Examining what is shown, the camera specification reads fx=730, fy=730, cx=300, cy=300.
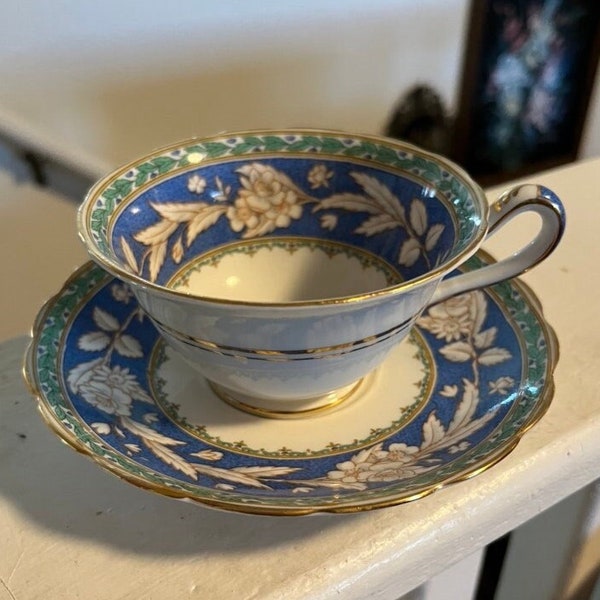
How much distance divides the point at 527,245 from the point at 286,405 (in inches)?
4.8

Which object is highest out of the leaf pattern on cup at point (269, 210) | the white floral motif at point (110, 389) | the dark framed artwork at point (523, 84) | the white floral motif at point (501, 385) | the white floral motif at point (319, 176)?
the white floral motif at point (319, 176)

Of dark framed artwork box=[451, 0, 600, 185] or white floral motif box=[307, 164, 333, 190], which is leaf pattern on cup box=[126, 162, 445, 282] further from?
dark framed artwork box=[451, 0, 600, 185]

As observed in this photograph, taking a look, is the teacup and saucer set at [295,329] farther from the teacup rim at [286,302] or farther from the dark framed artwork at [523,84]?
the dark framed artwork at [523,84]

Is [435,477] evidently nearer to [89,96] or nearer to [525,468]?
[525,468]

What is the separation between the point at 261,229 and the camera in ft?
1.26

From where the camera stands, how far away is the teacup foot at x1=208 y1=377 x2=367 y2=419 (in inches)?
12.3

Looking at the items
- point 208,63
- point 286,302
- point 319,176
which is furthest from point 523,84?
point 286,302

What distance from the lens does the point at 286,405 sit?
1.03 feet

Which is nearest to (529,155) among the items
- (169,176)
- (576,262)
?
(576,262)

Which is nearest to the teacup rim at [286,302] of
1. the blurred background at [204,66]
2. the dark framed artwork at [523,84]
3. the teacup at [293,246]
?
the teacup at [293,246]

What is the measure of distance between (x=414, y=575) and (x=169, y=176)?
0.21 meters

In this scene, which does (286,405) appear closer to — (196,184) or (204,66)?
(196,184)

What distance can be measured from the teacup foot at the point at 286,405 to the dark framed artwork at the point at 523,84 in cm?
88

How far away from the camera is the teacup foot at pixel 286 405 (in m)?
0.31
